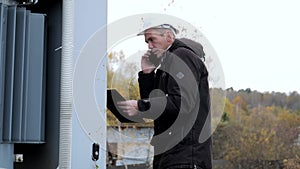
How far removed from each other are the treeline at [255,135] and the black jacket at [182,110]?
231 inches

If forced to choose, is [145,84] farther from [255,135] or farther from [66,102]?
[255,135]

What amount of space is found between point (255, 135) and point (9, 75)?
24.8ft

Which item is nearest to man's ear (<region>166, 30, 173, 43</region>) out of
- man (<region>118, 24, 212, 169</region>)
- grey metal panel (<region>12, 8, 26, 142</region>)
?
man (<region>118, 24, 212, 169</region>)

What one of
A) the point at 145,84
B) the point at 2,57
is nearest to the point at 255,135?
the point at 145,84

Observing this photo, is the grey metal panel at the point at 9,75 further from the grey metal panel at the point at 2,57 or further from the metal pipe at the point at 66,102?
the metal pipe at the point at 66,102

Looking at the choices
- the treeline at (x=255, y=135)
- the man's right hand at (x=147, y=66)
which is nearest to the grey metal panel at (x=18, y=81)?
the man's right hand at (x=147, y=66)

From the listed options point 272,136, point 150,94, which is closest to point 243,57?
point 272,136

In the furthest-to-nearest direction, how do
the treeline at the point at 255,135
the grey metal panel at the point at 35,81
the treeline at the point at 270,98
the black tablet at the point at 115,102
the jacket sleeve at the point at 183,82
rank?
the treeline at the point at 270,98 < the treeline at the point at 255,135 < the black tablet at the point at 115,102 < the jacket sleeve at the point at 183,82 < the grey metal panel at the point at 35,81

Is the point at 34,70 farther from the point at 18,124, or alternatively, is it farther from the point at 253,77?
the point at 253,77

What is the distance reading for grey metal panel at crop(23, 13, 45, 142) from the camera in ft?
6.82

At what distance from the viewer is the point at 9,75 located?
197 centimetres

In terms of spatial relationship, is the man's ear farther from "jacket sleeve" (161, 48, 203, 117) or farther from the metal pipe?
the metal pipe

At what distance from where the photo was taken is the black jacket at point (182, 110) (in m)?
2.22

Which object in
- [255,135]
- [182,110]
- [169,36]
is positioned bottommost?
[255,135]
